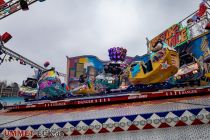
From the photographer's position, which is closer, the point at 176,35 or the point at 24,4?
the point at 24,4

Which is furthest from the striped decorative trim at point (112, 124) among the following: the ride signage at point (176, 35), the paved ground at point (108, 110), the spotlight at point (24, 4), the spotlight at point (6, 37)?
the ride signage at point (176, 35)

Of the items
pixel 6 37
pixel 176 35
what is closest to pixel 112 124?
pixel 6 37

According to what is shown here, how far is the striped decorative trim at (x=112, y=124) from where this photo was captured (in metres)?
5.22

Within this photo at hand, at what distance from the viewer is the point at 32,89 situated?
16.6m

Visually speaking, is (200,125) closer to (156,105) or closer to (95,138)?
(156,105)

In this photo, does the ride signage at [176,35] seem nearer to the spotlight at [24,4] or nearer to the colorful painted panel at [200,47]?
the colorful painted panel at [200,47]

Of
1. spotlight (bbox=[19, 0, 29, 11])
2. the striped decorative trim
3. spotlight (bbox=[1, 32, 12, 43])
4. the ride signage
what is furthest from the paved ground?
the ride signage

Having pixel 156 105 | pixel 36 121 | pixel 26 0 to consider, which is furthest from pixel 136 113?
pixel 26 0

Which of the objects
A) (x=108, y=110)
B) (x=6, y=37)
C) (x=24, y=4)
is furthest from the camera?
(x=6, y=37)

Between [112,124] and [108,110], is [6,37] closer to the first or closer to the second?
[108,110]

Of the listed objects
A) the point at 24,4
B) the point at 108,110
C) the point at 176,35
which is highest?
the point at 176,35

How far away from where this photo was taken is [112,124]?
18.4 feet

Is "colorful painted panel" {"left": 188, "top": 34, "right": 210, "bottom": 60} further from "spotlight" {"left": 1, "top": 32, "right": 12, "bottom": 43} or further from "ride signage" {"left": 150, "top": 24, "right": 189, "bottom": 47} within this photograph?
"spotlight" {"left": 1, "top": 32, "right": 12, "bottom": 43}

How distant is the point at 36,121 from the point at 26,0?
530cm
